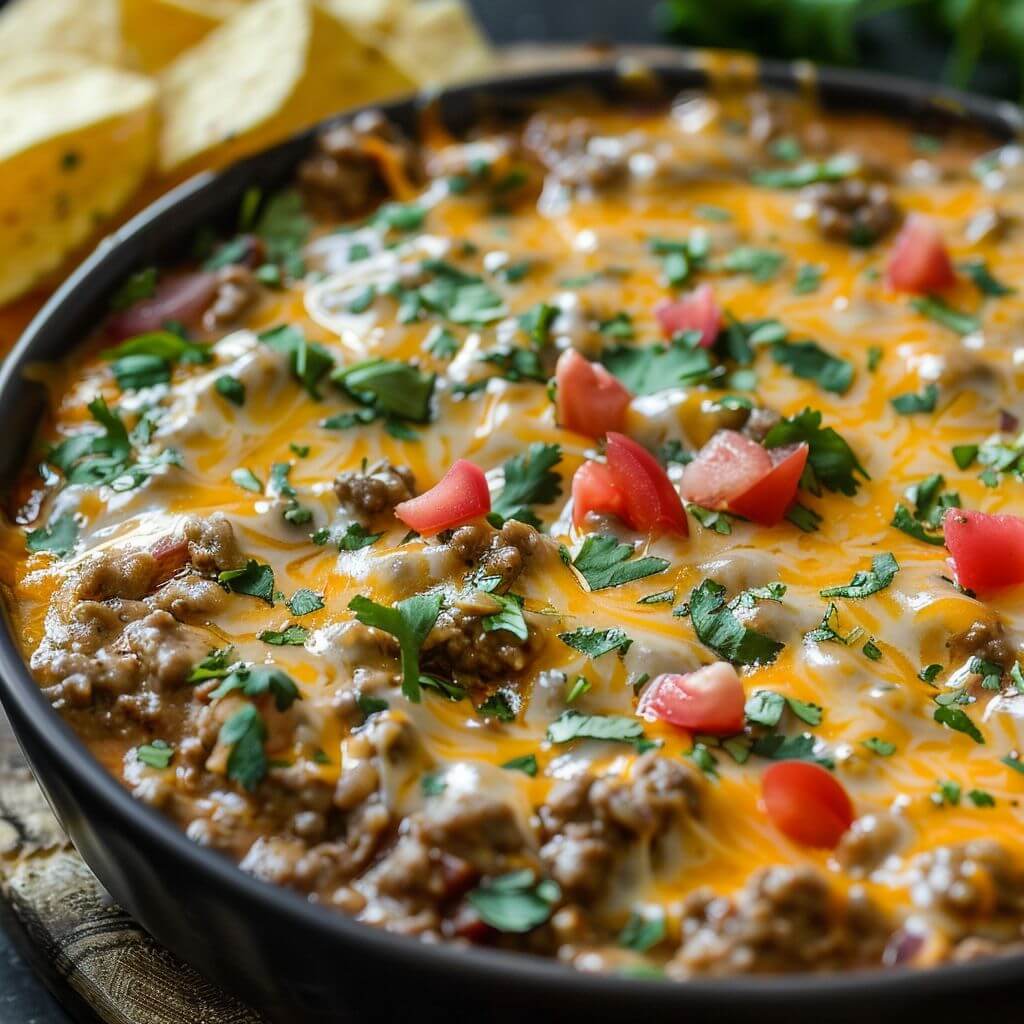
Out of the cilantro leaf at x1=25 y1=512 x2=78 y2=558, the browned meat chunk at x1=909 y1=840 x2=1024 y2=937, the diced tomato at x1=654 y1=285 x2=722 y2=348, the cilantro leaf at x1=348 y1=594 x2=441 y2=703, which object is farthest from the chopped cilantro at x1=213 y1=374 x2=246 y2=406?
the browned meat chunk at x1=909 y1=840 x2=1024 y2=937

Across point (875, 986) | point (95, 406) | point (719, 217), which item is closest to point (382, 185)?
point (719, 217)

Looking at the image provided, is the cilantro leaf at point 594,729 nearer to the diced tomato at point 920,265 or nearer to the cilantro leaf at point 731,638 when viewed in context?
the cilantro leaf at point 731,638

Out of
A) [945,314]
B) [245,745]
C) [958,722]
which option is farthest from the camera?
[945,314]

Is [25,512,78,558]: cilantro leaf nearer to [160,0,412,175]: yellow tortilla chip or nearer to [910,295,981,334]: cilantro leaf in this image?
[160,0,412,175]: yellow tortilla chip

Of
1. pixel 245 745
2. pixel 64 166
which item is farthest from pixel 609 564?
pixel 64 166

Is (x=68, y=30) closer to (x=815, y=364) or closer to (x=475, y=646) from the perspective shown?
(x=815, y=364)

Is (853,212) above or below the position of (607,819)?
above
